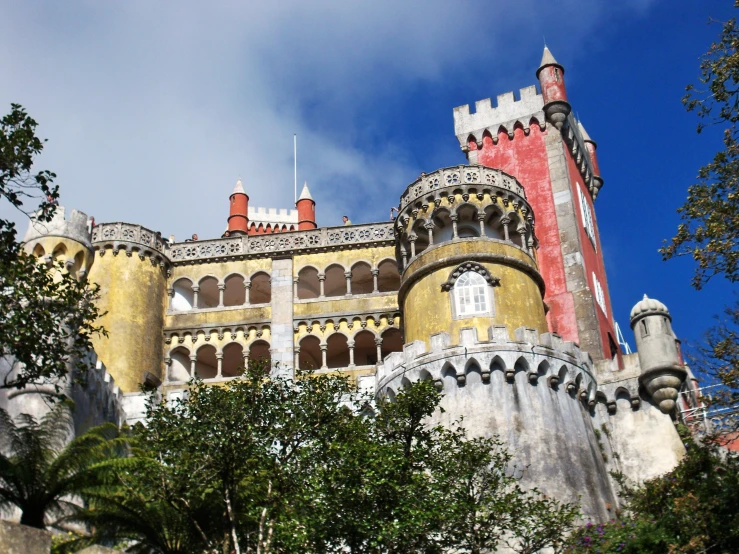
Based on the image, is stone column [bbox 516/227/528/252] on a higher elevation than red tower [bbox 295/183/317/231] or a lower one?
lower

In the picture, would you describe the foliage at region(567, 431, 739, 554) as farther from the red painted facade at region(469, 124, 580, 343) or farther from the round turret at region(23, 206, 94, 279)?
the round turret at region(23, 206, 94, 279)

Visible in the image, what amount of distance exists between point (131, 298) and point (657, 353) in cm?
2205

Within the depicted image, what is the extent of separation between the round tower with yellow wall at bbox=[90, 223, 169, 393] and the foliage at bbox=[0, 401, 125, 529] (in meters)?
16.5

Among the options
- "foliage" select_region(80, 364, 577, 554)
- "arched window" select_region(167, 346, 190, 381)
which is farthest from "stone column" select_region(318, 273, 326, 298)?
"foliage" select_region(80, 364, 577, 554)

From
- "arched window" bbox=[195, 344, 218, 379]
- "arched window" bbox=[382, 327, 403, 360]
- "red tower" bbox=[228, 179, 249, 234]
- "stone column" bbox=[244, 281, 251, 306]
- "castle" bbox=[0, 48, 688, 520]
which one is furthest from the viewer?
"red tower" bbox=[228, 179, 249, 234]

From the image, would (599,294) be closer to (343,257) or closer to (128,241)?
(343,257)

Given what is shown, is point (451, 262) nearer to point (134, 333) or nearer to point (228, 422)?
point (134, 333)

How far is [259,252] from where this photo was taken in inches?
1860

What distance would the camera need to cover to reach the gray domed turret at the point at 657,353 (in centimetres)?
3656

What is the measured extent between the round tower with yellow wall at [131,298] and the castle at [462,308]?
9cm

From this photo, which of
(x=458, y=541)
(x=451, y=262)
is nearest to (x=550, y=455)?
(x=451, y=262)

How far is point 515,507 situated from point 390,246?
23.6m

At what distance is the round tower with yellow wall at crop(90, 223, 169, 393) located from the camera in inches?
1662

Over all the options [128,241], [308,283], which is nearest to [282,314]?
[308,283]
